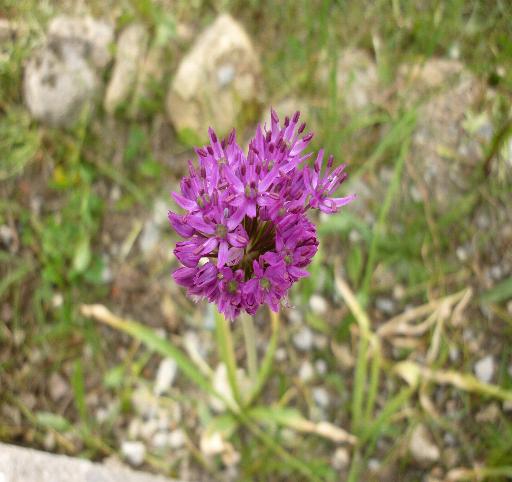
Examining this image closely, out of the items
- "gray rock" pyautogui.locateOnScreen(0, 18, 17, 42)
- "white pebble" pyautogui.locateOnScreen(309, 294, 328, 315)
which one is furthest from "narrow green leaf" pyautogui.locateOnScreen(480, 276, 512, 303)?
"gray rock" pyautogui.locateOnScreen(0, 18, 17, 42)

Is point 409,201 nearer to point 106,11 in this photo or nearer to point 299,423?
point 299,423

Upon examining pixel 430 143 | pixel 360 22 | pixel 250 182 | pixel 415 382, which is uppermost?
pixel 360 22

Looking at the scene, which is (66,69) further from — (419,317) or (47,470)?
(419,317)

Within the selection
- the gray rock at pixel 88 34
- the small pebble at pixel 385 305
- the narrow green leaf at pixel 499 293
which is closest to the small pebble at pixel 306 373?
the small pebble at pixel 385 305

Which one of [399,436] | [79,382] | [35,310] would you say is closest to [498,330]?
[399,436]

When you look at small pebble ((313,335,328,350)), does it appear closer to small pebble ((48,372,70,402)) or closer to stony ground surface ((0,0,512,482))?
stony ground surface ((0,0,512,482))
